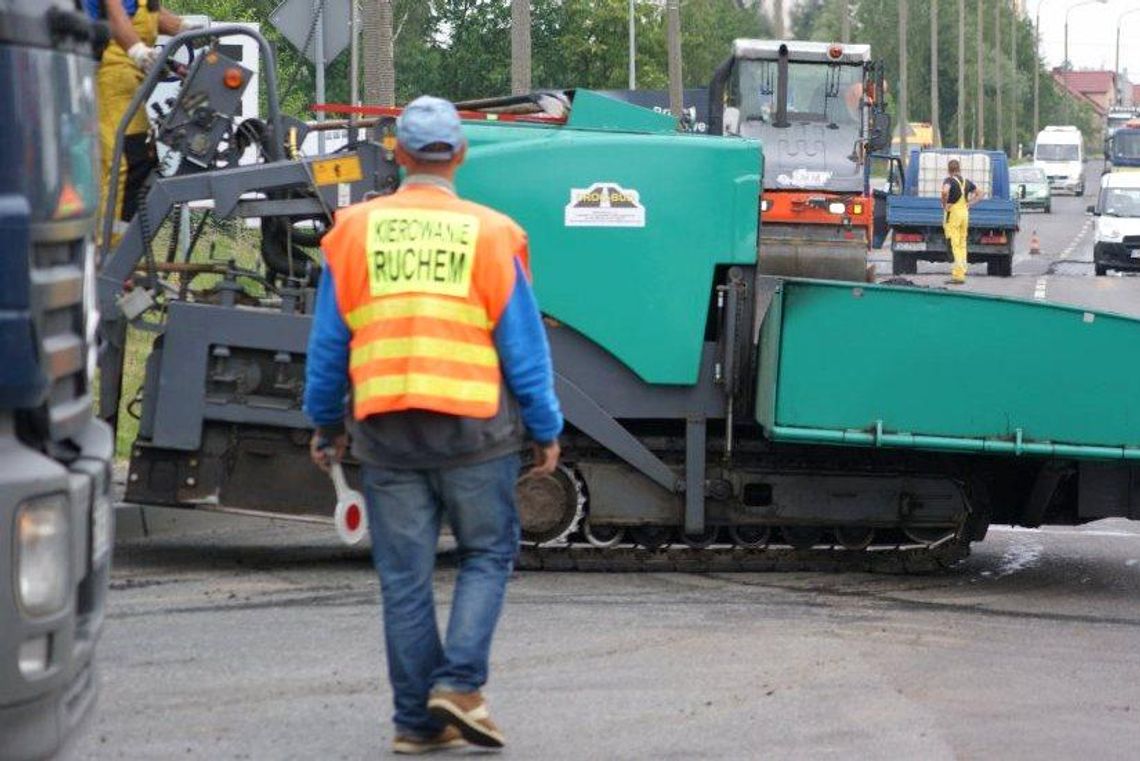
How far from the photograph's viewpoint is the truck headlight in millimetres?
4359

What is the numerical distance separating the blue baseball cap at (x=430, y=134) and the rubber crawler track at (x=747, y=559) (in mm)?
3955

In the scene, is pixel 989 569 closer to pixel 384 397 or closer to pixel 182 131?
pixel 182 131

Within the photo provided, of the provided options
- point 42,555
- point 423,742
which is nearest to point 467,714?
point 423,742

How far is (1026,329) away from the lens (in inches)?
366

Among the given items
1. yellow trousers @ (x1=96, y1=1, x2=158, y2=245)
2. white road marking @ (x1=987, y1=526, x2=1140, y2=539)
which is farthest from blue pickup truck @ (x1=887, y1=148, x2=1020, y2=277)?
yellow trousers @ (x1=96, y1=1, x2=158, y2=245)

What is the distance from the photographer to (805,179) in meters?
28.1

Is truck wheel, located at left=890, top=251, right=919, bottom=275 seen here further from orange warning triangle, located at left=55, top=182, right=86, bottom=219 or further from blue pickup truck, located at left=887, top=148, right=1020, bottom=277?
orange warning triangle, located at left=55, top=182, right=86, bottom=219

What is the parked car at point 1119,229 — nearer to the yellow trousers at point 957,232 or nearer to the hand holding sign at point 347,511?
the yellow trousers at point 957,232

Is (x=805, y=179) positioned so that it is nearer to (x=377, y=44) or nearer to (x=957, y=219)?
(x=377, y=44)

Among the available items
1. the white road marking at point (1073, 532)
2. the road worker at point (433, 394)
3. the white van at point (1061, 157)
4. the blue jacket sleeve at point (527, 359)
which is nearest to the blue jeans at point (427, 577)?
the road worker at point (433, 394)

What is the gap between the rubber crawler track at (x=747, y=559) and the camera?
390 inches

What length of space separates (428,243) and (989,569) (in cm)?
501

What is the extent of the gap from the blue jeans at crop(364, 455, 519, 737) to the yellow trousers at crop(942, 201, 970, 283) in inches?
1197

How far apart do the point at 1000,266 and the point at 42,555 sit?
3538 centimetres
